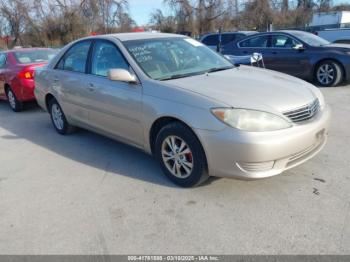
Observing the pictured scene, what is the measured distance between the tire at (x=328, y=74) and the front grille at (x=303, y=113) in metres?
5.61

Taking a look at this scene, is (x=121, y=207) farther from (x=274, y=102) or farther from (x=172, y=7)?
(x=172, y=7)

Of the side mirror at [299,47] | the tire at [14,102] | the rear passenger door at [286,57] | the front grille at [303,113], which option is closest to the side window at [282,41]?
the rear passenger door at [286,57]

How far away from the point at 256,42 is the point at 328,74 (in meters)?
2.32

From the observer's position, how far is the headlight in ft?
10.3

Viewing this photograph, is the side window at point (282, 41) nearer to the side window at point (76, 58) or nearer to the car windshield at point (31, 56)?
the car windshield at point (31, 56)

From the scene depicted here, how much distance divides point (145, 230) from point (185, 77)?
174 centimetres

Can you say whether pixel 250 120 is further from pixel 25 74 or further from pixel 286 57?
pixel 286 57

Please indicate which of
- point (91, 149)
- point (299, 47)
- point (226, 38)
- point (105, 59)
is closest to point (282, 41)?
point (299, 47)

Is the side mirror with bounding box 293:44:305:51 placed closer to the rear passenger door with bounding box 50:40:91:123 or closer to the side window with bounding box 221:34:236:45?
the side window with bounding box 221:34:236:45

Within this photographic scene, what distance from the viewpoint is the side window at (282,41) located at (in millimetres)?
9414

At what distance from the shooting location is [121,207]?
3477 millimetres

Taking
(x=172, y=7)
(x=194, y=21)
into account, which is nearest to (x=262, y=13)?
(x=194, y=21)

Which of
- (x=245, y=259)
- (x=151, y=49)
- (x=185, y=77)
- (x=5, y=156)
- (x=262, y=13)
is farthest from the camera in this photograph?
(x=262, y=13)

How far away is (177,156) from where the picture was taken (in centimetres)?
368
